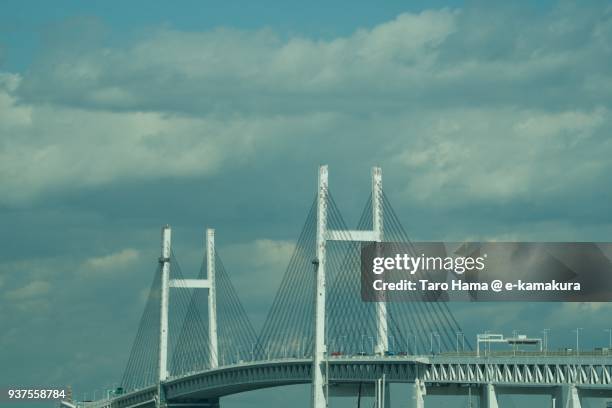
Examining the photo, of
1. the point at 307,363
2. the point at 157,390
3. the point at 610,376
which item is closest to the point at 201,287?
the point at 157,390

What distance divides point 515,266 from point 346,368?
4012 cm

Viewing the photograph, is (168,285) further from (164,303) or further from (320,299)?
(320,299)

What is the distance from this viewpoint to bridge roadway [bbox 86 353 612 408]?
10112 cm

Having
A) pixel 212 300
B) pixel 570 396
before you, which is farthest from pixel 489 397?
pixel 212 300

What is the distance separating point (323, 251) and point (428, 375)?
37.4 feet

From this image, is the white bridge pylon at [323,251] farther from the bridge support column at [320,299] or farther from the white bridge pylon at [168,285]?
the white bridge pylon at [168,285]

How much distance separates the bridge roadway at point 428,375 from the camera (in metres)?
101

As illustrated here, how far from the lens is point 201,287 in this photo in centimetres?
15000

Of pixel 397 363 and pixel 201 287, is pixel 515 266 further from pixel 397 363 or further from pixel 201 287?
pixel 201 287

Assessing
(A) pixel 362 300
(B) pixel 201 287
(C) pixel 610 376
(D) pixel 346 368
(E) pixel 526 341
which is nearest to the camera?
(C) pixel 610 376

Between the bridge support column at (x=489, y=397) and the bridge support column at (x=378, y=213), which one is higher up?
the bridge support column at (x=378, y=213)

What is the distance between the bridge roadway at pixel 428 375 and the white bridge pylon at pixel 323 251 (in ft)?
12.2

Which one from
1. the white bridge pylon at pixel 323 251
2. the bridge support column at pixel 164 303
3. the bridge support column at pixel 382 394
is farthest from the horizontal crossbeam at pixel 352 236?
the bridge support column at pixel 164 303

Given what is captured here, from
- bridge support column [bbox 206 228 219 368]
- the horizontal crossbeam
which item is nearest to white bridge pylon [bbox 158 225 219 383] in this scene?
bridge support column [bbox 206 228 219 368]
